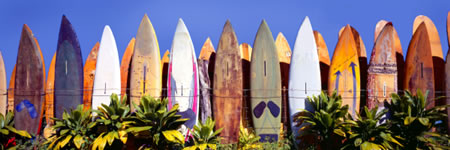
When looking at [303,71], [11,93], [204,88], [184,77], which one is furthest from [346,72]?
[11,93]

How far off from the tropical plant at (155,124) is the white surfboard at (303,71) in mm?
2185

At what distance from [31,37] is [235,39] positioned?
12.3 ft

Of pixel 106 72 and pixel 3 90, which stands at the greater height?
pixel 106 72

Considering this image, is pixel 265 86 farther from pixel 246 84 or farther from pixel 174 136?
pixel 174 136

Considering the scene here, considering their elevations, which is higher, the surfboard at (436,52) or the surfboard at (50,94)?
the surfboard at (436,52)

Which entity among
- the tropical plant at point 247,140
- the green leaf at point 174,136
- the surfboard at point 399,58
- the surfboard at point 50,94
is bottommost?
the tropical plant at point 247,140

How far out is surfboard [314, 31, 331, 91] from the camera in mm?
10586

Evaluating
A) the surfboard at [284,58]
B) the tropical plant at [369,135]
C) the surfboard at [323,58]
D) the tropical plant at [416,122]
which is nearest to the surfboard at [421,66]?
the tropical plant at [416,122]

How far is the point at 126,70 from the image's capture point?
10.6 m

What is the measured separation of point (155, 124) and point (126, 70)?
1.92m

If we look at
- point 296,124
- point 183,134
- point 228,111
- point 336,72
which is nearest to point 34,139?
point 183,134

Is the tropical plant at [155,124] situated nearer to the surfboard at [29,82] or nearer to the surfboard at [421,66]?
the surfboard at [29,82]

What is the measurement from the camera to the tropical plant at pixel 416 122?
8.98 m

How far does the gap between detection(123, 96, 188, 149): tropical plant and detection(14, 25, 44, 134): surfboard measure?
2.08 m
